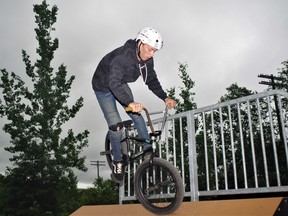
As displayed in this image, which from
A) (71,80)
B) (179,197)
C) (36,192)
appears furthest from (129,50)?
(71,80)

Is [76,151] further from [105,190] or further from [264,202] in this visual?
[264,202]

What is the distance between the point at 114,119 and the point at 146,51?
1094 mm

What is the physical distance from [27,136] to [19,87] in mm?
4547

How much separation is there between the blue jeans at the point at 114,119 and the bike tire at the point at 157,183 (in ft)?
1.29

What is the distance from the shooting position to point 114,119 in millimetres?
4742

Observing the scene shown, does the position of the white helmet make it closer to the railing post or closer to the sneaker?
the railing post

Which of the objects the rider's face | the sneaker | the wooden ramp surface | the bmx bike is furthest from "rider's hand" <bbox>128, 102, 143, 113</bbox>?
the wooden ramp surface

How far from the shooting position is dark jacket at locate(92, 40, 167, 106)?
13.9 feet

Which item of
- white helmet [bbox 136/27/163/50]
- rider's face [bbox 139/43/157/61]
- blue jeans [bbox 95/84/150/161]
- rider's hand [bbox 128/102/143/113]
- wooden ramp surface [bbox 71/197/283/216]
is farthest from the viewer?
blue jeans [bbox 95/84/150/161]

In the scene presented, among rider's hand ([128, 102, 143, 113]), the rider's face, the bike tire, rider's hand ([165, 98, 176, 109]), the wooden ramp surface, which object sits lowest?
the wooden ramp surface

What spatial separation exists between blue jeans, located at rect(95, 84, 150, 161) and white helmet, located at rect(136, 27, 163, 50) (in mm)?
1039

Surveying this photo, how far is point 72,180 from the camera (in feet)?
89.2

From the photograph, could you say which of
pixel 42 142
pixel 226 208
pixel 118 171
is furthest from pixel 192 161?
pixel 42 142

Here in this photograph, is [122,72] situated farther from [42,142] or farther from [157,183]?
[42,142]
